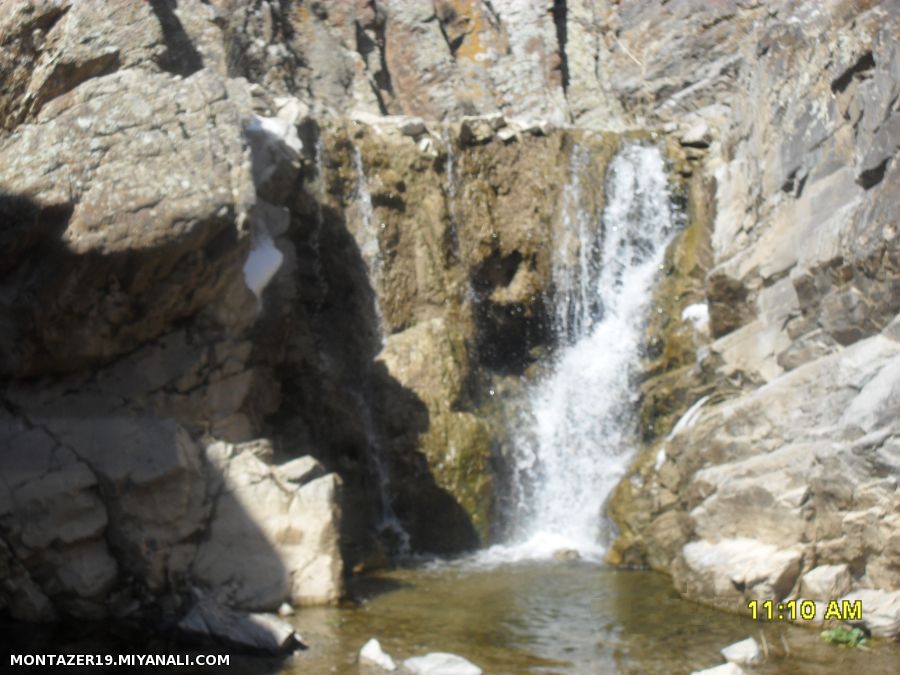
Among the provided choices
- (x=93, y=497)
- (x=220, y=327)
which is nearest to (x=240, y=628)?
(x=93, y=497)

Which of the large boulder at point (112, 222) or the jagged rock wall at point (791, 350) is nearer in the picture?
the jagged rock wall at point (791, 350)

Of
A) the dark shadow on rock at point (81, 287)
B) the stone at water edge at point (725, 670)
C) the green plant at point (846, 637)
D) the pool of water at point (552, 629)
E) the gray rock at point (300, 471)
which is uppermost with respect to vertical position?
the dark shadow on rock at point (81, 287)

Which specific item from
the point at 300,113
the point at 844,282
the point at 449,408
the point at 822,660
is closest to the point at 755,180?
the point at 844,282

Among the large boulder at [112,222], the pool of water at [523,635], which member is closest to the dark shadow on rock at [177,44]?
the large boulder at [112,222]

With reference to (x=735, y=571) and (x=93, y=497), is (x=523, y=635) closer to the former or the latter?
(x=735, y=571)

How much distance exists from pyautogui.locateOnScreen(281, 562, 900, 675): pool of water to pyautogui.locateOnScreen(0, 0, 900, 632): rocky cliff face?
1.46ft

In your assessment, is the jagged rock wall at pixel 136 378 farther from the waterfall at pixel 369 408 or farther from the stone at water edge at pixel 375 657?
the waterfall at pixel 369 408

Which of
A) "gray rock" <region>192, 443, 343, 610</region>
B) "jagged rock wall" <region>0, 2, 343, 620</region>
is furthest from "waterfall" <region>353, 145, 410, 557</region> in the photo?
"gray rock" <region>192, 443, 343, 610</region>

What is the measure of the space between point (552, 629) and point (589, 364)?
5.41m

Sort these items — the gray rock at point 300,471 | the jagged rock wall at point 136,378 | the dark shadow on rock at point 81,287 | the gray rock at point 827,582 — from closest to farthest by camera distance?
the gray rock at point 827,582, the jagged rock wall at point 136,378, the dark shadow on rock at point 81,287, the gray rock at point 300,471

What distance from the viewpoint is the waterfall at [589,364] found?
11984mm

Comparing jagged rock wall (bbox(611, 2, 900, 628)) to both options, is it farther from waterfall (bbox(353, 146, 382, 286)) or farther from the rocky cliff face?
waterfall (bbox(353, 146, 382, 286))

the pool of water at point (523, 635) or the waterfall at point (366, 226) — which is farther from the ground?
the waterfall at point (366, 226)

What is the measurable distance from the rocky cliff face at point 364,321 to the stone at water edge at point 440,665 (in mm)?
1898
